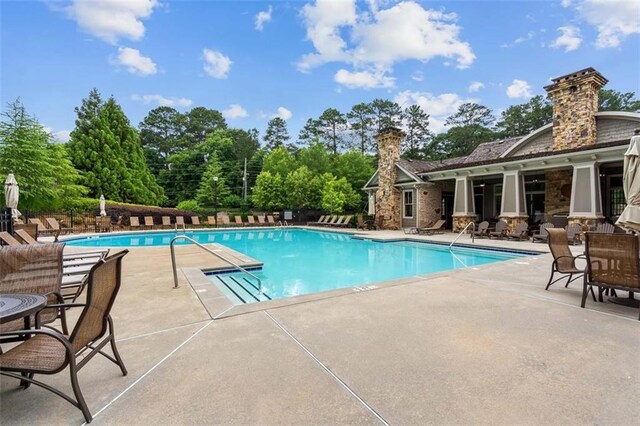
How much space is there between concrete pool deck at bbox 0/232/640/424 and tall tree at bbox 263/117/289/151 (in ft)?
127

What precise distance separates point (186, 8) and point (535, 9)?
40.5 ft

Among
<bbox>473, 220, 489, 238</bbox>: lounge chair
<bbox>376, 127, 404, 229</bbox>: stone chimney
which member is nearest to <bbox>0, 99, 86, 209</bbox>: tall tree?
<bbox>376, 127, 404, 229</bbox>: stone chimney

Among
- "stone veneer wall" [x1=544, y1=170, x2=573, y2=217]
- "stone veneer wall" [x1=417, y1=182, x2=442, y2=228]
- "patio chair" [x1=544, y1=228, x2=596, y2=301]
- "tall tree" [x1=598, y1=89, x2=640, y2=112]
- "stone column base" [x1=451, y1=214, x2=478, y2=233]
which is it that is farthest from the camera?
"tall tree" [x1=598, y1=89, x2=640, y2=112]

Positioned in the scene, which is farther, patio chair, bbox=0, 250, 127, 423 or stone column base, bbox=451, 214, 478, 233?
stone column base, bbox=451, 214, 478, 233

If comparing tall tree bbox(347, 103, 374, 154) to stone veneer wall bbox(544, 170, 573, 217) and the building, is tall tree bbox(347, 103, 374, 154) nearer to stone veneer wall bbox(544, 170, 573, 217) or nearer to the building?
the building

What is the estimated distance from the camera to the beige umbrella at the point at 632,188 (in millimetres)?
3742

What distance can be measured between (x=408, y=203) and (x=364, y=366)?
15501 mm

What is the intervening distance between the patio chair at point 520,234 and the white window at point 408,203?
5.83 meters

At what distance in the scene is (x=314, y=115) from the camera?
36000 millimetres

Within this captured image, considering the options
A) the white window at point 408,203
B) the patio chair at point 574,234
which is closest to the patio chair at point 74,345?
the patio chair at point 574,234

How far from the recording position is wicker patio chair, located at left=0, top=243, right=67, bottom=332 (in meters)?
2.47

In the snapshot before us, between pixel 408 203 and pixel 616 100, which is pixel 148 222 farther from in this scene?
pixel 616 100

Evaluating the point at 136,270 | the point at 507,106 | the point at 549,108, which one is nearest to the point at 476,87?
the point at 507,106

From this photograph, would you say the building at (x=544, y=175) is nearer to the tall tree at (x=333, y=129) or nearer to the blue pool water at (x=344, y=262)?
the blue pool water at (x=344, y=262)
